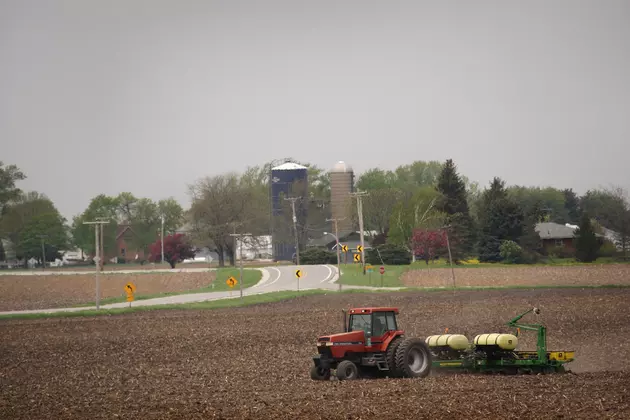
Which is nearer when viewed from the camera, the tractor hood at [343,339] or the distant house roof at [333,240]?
the tractor hood at [343,339]

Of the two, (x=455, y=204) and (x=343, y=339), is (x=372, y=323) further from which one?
(x=455, y=204)

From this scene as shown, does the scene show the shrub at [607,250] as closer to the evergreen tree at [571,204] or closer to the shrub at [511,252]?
the shrub at [511,252]

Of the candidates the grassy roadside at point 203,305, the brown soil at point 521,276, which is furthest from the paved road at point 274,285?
the brown soil at point 521,276

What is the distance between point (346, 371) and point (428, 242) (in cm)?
8062

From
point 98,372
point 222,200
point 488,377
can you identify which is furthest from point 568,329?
point 222,200

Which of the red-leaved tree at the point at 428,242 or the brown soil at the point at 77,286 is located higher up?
the red-leaved tree at the point at 428,242

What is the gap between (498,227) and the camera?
105812 millimetres

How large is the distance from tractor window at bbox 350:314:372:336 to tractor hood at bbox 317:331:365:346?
1.14ft

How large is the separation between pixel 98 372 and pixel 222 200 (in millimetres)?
92524

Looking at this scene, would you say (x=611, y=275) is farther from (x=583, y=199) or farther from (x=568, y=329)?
(x=583, y=199)

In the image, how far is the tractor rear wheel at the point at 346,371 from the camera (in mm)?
24859

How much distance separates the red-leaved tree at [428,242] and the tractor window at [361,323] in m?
77.7

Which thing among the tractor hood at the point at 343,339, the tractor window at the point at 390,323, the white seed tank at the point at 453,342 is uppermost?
the tractor window at the point at 390,323

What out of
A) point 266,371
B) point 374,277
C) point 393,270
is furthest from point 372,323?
point 393,270
